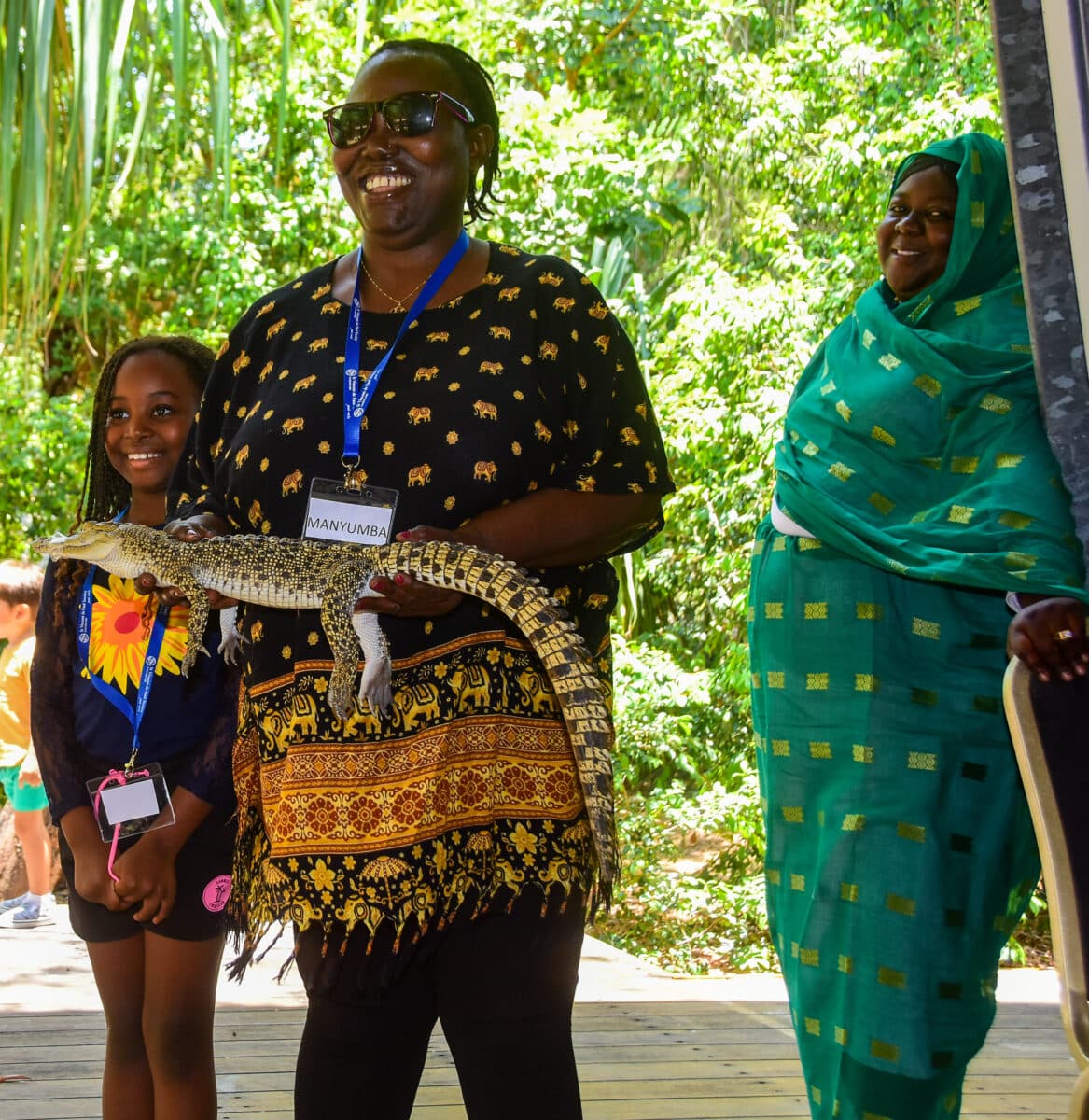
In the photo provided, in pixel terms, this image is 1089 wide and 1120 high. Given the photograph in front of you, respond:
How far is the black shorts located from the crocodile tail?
83 cm

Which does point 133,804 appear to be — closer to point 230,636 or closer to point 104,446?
point 230,636

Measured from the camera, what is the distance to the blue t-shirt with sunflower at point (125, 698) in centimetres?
250

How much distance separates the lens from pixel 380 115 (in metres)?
2.03

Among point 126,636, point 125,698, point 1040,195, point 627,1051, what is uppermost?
point 1040,195

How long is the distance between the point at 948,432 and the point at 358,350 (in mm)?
1111

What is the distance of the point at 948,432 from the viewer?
246cm

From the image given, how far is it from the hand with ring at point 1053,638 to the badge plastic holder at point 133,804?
4.91ft

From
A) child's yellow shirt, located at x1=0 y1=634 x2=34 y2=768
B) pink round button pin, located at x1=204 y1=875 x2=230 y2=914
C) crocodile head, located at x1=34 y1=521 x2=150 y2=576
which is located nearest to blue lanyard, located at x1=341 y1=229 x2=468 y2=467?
crocodile head, located at x1=34 y1=521 x2=150 y2=576

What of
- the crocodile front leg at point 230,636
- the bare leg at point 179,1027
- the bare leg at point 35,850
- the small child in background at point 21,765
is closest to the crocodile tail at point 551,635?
the crocodile front leg at point 230,636

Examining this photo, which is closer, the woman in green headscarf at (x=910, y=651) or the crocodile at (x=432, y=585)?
the crocodile at (x=432, y=585)

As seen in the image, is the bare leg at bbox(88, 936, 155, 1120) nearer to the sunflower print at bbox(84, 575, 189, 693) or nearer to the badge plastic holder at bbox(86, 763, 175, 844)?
the badge plastic holder at bbox(86, 763, 175, 844)

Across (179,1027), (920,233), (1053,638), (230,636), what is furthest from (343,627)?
(920,233)

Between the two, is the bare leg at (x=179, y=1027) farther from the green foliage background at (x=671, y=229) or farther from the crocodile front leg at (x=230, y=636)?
the green foliage background at (x=671, y=229)

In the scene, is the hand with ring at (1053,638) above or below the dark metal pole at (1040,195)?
below
